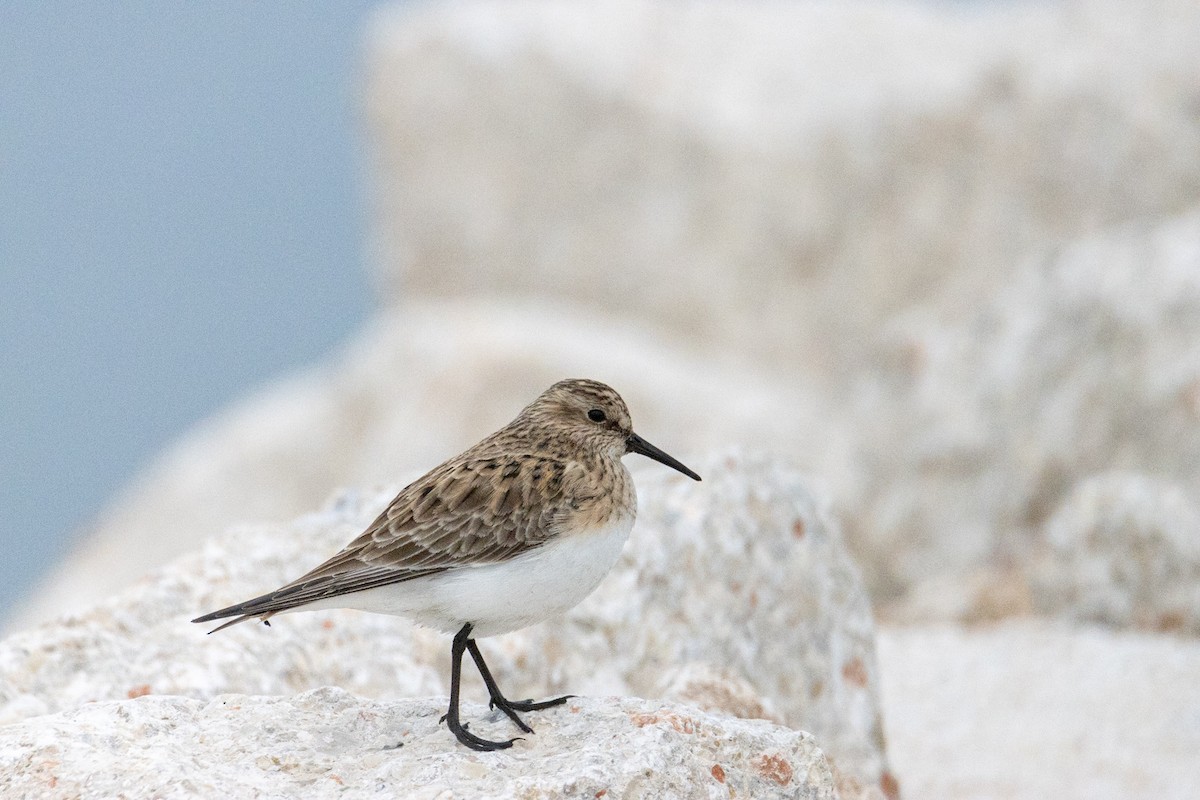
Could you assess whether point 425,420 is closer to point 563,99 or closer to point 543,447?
point 563,99

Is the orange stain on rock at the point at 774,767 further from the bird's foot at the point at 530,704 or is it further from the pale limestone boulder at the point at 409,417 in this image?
the pale limestone boulder at the point at 409,417

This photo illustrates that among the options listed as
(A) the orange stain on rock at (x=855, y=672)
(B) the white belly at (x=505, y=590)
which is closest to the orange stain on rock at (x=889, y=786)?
(A) the orange stain on rock at (x=855, y=672)

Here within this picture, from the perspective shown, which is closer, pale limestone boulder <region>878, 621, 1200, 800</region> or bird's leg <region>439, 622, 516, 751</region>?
bird's leg <region>439, 622, 516, 751</region>

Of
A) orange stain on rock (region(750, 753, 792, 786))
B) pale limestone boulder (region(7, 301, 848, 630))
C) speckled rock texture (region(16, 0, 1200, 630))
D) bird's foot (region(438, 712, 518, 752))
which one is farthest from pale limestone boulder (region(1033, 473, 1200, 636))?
pale limestone boulder (region(7, 301, 848, 630))

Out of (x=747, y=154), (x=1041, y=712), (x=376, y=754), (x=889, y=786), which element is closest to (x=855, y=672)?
(x=889, y=786)

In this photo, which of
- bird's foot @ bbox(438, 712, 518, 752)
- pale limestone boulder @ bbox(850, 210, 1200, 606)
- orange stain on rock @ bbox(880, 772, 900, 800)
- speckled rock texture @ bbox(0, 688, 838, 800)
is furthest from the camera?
pale limestone boulder @ bbox(850, 210, 1200, 606)

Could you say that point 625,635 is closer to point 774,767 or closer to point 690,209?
point 774,767

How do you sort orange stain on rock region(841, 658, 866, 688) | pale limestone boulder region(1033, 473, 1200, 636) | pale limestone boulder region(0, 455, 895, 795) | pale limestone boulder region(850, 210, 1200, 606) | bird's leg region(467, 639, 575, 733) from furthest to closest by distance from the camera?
pale limestone boulder region(850, 210, 1200, 606), pale limestone boulder region(1033, 473, 1200, 636), orange stain on rock region(841, 658, 866, 688), pale limestone boulder region(0, 455, 895, 795), bird's leg region(467, 639, 575, 733)

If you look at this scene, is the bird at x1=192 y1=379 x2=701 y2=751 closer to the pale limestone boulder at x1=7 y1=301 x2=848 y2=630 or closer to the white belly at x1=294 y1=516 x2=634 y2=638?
the white belly at x1=294 y1=516 x2=634 y2=638
